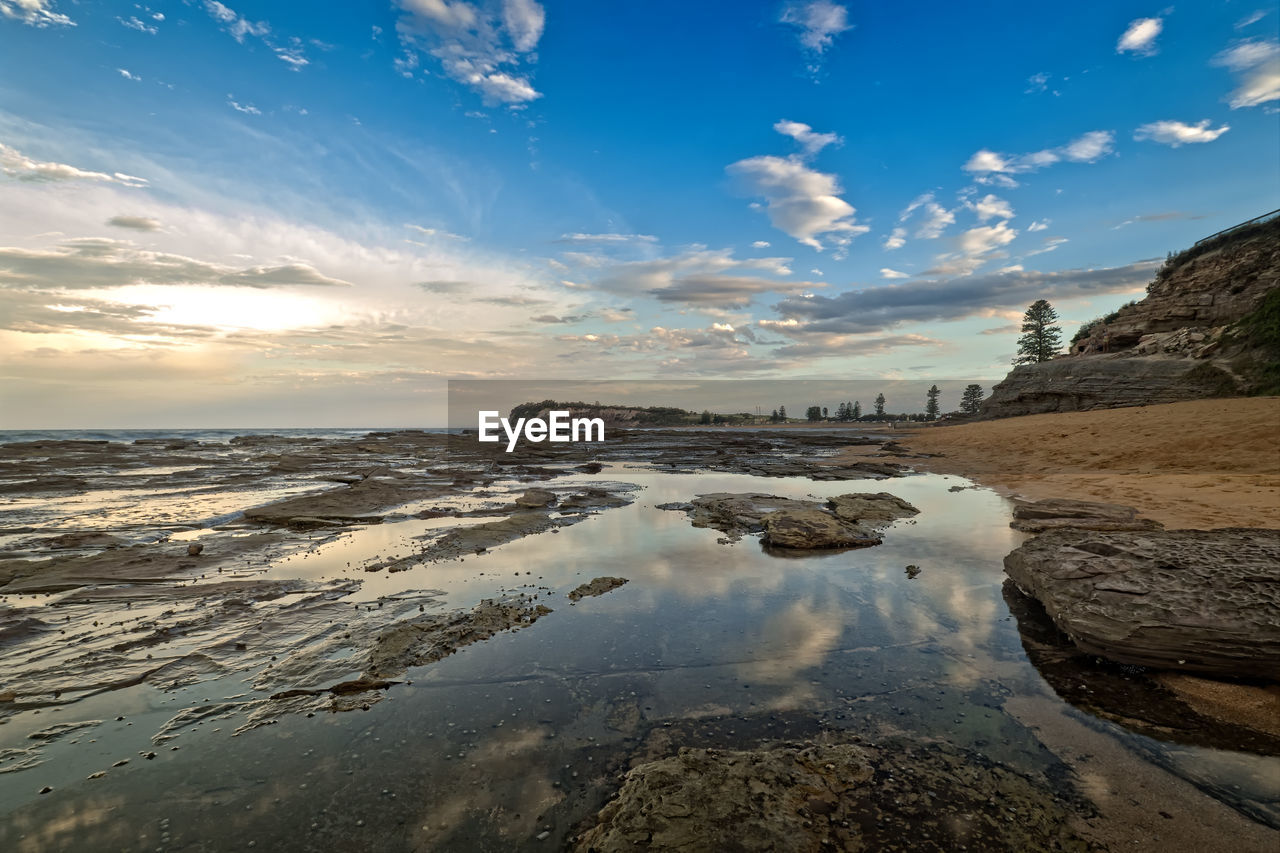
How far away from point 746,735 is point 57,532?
18.9 metres

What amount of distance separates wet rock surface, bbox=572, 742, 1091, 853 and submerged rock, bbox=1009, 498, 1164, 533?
991cm

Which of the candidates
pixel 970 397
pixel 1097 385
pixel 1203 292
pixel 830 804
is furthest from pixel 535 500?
pixel 970 397

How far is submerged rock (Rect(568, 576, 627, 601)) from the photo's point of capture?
877 centimetres

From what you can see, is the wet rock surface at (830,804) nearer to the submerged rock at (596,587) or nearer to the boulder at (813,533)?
the submerged rock at (596,587)

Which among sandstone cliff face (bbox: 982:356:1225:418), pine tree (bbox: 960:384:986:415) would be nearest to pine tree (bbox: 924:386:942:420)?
pine tree (bbox: 960:384:986:415)

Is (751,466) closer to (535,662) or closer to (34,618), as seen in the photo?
(535,662)

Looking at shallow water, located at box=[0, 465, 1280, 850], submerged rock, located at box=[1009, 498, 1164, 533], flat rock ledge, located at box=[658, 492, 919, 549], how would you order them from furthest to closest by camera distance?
1. flat rock ledge, located at box=[658, 492, 919, 549]
2. submerged rock, located at box=[1009, 498, 1164, 533]
3. shallow water, located at box=[0, 465, 1280, 850]

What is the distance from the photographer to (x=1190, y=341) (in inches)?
1401

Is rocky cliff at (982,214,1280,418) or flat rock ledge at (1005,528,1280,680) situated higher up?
rocky cliff at (982,214,1280,418)

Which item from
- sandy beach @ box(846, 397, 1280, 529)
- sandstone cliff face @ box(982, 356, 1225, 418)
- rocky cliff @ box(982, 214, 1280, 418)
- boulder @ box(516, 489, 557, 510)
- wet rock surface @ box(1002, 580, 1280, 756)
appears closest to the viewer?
wet rock surface @ box(1002, 580, 1280, 756)

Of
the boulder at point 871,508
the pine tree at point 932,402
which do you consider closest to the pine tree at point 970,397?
the pine tree at point 932,402

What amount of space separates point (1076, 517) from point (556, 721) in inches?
522

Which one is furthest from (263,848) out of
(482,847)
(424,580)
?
(424,580)

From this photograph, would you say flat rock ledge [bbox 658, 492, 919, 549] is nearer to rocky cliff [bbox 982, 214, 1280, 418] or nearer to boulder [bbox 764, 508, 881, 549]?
boulder [bbox 764, 508, 881, 549]
